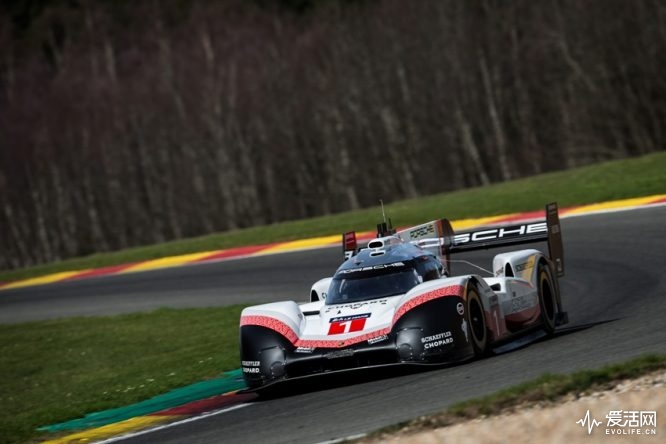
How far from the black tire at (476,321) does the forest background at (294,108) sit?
31239 millimetres

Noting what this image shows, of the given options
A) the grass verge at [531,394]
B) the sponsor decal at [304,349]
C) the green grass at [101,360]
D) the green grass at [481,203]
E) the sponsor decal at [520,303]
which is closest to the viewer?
the grass verge at [531,394]

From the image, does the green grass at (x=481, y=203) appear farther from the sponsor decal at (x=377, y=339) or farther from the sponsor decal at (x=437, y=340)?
the sponsor decal at (x=377, y=339)

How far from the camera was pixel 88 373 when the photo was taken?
15281 mm

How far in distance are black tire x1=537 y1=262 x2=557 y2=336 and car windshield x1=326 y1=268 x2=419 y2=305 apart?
1789mm

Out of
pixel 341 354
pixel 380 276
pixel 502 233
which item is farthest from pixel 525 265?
pixel 341 354

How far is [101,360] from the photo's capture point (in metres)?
16.1

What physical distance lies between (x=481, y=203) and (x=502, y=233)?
1139 centimetres

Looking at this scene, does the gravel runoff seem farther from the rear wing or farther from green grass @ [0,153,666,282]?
green grass @ [0,153,666,282]

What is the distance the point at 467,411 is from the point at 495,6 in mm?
40770

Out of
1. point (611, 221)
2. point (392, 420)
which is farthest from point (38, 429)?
point (611, 221)

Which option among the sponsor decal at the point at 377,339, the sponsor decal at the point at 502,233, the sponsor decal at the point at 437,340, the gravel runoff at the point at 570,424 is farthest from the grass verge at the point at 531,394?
the sponsor decal at the point at 502,233

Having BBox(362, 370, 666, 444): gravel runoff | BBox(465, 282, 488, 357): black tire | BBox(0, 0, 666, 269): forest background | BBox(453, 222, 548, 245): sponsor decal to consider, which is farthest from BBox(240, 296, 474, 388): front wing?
BBox(0, 0, 666, 269): forest background

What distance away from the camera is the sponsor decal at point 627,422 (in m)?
6.62

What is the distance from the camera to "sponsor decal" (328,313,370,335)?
11.0 meters
